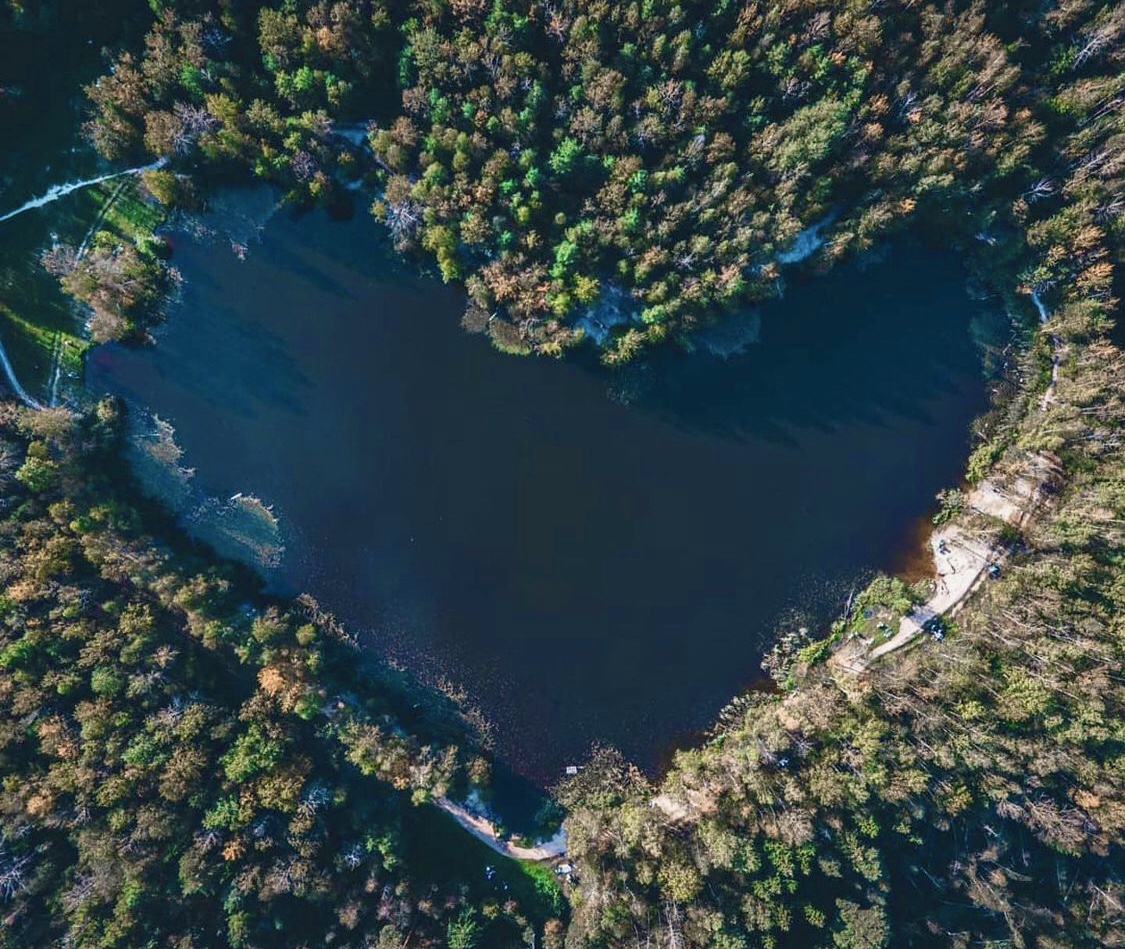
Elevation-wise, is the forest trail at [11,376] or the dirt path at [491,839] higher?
the forest trail at [11,376]

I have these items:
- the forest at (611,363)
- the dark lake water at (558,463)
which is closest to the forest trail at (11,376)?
the forest at (611,363)

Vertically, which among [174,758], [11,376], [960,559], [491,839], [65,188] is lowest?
[491,839]

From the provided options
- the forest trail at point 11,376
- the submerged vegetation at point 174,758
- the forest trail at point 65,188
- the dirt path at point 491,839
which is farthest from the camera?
the dirt path at point 491,839

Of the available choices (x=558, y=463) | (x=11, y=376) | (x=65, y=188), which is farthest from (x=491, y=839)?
(x=65, y=188)

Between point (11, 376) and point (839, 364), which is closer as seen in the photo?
point (11, 376)

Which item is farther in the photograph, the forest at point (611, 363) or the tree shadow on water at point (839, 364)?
the tree shadow on water at point (839, 364)

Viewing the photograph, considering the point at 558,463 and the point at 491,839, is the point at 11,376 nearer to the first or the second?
the point at 558,463

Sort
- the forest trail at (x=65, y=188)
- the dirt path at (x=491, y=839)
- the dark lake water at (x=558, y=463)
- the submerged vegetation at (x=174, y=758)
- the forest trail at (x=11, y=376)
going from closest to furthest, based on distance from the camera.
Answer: the submerged vegetation at (x=174, y=758) < the forest trail at (x=65, y=188) < the forest trail at (x=11, y=376) < the dark lake water at (x=558, y=463) < the dirt path at (x=491, y=839)

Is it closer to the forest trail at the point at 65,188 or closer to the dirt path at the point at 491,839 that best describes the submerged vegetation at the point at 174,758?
the dirt path at the point at 491,839
